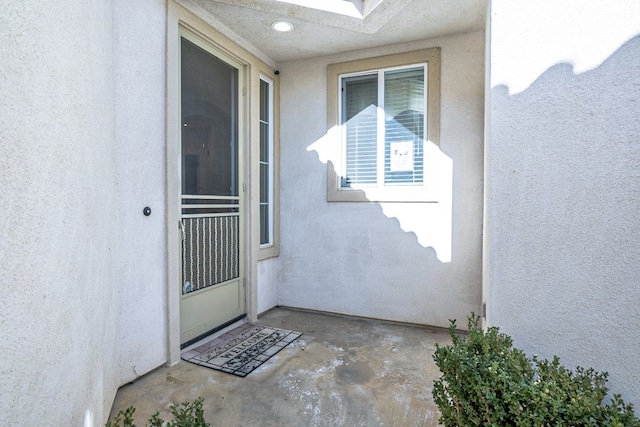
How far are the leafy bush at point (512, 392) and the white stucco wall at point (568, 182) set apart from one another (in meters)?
0.26

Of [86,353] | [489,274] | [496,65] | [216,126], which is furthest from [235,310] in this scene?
[496,65]

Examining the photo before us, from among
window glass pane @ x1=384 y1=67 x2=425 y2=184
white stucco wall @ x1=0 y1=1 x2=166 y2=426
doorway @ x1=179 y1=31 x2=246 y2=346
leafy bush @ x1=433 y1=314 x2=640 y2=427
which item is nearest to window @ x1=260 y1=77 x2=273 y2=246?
doorway @ x1=179 y1=31 x2=246 y2=346

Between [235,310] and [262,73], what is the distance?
3138 millimetres

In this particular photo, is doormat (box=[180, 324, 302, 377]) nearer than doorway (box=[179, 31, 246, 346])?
Yes

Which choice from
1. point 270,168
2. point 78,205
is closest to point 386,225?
point 270,168

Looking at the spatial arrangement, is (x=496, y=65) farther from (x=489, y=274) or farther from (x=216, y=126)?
(x=216, y=126)

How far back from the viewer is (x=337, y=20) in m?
3.45

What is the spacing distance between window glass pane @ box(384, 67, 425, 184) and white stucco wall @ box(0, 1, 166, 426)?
8.81 feet

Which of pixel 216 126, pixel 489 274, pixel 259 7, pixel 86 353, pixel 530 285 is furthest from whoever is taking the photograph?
pixel 216 126

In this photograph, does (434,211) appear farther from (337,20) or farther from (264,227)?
(337,20)

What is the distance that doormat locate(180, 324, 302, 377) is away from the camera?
10.4ft

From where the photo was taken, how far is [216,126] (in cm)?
379

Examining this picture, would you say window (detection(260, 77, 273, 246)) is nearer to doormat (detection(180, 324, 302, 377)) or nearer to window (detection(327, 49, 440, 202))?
window (detection(327, 49, 440, 202))

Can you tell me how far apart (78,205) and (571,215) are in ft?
8.69
